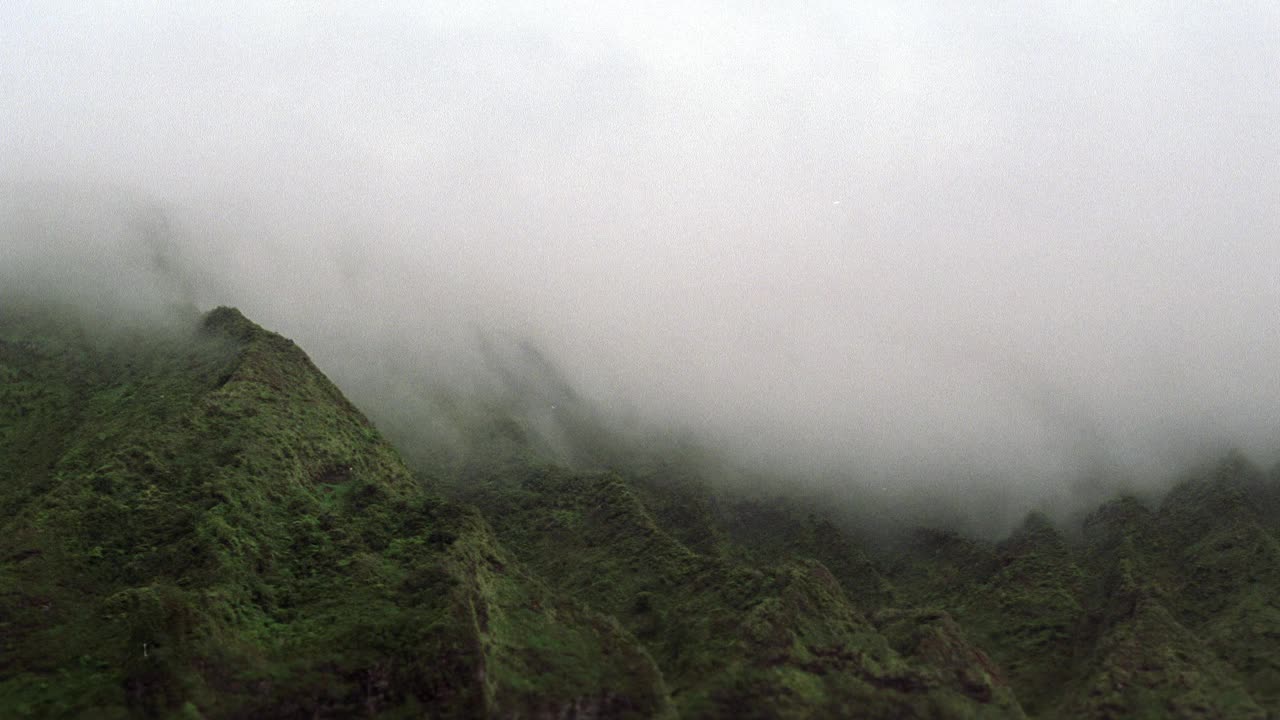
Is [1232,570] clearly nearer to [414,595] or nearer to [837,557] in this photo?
[837,557]

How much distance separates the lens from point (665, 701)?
11225 cm

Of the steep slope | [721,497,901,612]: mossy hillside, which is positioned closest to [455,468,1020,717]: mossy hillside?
the steep slope

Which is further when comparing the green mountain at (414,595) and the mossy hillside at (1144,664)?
the mossy hillside at (1144,664)

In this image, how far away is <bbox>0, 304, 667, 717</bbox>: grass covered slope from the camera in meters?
97.4

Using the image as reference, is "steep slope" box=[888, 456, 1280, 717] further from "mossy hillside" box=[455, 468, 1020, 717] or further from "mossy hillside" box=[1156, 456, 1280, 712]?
"mossy hillside" box=[455, 468, 1020, 717]

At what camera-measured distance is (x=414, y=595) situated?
11431 centimetres

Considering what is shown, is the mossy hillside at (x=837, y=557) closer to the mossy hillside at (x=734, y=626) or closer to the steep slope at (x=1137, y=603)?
the steep slope at (x=1137, y=603)

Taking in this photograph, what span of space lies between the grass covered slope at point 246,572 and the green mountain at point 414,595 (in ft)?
1.10

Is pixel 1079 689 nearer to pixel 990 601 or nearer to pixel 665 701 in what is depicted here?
pixel 990 601

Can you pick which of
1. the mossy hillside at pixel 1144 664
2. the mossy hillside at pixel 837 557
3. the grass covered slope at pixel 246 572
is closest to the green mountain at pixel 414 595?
the grass covered slope at pixel 246 572

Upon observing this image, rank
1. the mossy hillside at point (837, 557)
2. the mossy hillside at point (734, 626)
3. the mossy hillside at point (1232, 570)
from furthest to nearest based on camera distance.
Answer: the mossy hillside at point (837, 557), the mossy hillside at point (1232, 570), the mossy hillside at point (734, 626)

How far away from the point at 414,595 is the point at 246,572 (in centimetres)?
1922

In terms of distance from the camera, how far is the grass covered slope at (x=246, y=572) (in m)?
97.4

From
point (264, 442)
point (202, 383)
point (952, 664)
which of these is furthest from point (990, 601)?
point (202, 383)
